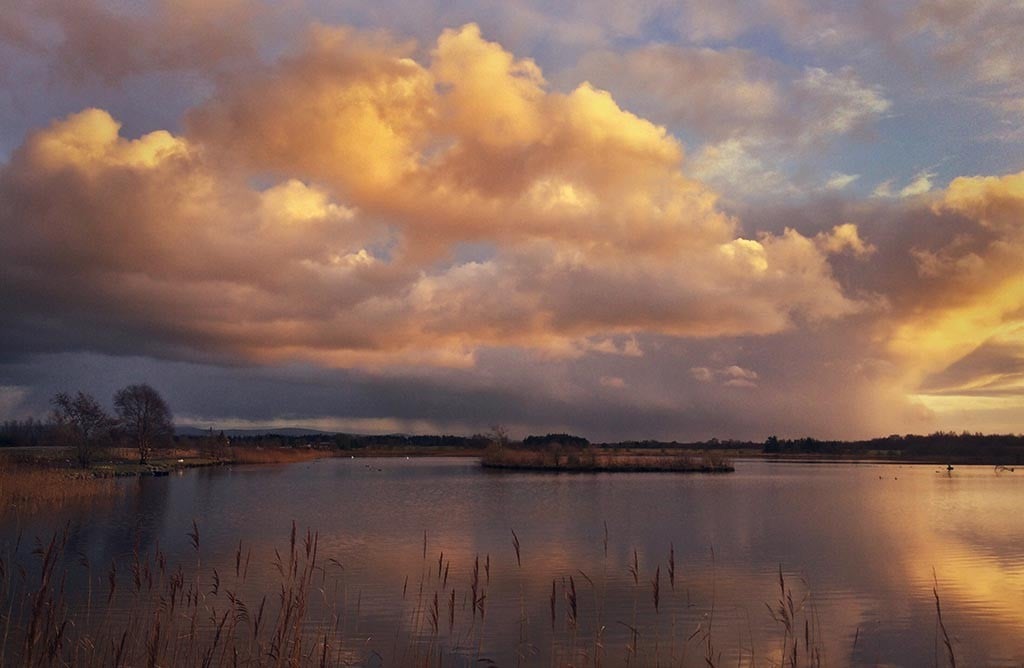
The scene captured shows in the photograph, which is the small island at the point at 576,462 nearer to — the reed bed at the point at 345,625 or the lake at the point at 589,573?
the lake at the point at 589,573

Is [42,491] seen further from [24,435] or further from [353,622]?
[24,435]

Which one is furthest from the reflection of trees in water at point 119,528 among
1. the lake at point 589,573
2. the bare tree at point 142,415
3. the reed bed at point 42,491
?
the bare tree at point 142,415

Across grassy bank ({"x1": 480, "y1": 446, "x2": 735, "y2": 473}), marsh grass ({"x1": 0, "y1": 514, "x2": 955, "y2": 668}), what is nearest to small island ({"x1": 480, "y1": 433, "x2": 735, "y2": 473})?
grassy bank ({"x1": 480, "y1": 446, "x2": 735, "y2": 473})

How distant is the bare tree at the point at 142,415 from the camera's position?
89.9 meters

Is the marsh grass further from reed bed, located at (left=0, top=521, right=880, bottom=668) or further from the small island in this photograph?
the small island

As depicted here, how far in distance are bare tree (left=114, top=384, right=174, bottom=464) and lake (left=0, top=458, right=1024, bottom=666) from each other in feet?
160

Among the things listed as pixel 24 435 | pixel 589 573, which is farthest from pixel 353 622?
pixel 24 435

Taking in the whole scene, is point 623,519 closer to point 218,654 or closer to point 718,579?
point 718,579

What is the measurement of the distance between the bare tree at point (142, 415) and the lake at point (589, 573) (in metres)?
48.9

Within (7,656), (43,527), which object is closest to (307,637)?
(7,656)

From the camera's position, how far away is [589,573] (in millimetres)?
20812

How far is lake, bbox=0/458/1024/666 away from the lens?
1295cm

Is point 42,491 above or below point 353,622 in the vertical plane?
below

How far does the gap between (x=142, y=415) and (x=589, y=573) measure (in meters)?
84.2
